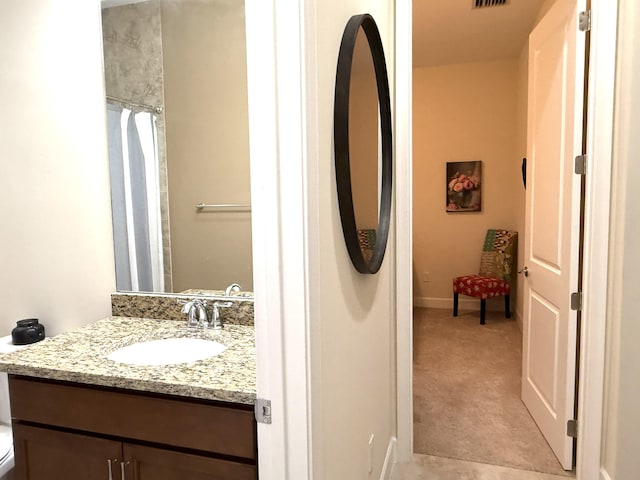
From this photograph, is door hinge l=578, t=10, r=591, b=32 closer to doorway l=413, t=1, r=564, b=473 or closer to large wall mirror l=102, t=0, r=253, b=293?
large wall mirror l=102, t=0, r=253, b=293

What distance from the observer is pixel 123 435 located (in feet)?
4.06

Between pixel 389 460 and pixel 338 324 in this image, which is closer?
pixel 338 324

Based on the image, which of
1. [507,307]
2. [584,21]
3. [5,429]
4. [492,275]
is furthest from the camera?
[492,275]

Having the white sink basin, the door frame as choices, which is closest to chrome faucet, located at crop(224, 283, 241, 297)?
the white sink basin

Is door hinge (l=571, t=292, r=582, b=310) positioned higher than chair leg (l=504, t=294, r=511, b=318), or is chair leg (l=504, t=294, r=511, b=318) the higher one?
door hinge (l=571, t=292, r=582, b=310)

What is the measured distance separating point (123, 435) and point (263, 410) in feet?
1.68

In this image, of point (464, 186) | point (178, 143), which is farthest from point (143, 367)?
point (464, 186)

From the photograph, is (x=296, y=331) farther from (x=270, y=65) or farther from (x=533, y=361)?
(x=533, y=361)

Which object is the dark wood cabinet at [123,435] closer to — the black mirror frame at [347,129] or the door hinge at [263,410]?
the door hinge at [263,410]

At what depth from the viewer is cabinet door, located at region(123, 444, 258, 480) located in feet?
3.67

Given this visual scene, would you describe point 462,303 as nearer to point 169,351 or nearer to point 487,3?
point 487,3

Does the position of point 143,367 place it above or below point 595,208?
below

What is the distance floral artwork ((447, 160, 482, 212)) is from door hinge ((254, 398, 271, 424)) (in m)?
4.62

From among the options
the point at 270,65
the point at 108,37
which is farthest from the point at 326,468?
the point at 108,37
